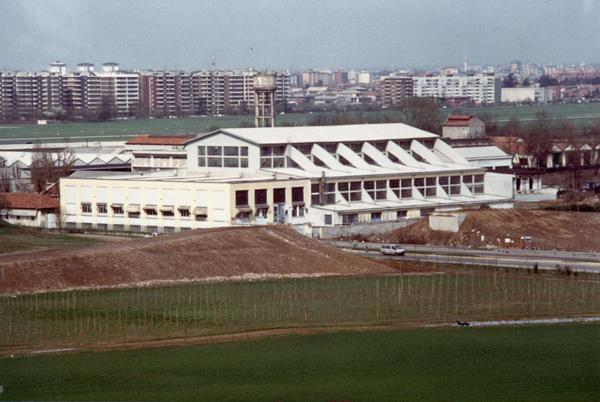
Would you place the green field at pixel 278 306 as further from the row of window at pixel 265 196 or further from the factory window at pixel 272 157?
the factory window at pixel 272 157

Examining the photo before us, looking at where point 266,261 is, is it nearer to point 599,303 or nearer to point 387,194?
point 599,303

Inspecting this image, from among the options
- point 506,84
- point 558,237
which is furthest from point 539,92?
point 558,237

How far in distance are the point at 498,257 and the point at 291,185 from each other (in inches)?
262

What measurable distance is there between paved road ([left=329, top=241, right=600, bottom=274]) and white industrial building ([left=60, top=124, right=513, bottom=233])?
9.36 ft

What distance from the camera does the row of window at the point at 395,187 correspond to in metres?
31.1

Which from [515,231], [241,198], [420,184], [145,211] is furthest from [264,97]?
[515,231]

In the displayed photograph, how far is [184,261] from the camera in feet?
75.1

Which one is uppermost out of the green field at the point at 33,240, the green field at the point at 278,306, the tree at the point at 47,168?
the tree at the point at 47,168

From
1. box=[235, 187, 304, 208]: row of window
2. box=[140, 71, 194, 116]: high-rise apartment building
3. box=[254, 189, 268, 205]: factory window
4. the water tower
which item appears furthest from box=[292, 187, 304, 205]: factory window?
box=[140, 71, 194, 116]: high-rise apartment building

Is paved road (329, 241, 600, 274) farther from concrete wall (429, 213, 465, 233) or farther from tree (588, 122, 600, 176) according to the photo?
tree (588, 122, 600, 176)

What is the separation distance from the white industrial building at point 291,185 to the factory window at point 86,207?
0.03 metres

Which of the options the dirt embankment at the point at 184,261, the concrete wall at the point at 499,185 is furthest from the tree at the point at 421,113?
the dirt embankment at the point at 184,261

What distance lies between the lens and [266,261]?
77.2ft

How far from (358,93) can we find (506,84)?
11.7 meters
